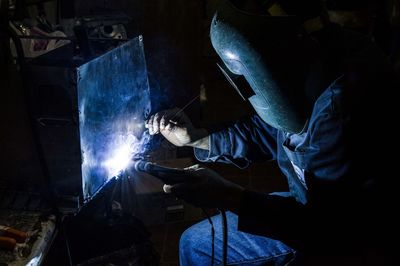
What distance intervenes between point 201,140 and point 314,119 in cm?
103

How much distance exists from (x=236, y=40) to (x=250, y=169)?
10.2ft

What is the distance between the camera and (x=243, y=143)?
2.58 meters

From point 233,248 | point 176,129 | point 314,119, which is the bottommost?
point 233,248

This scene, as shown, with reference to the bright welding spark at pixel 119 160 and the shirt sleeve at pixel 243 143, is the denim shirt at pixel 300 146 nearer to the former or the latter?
the shirt sleeve at pixel 243 143

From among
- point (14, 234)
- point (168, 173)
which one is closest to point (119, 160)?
point (168, 173)

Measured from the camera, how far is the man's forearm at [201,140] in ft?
8.48

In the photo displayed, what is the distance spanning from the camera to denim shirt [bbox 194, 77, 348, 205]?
63.9 inches

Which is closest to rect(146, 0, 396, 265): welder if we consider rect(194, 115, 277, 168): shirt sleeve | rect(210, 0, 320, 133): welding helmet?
rect(210, 0, 320, 133): welding helmet

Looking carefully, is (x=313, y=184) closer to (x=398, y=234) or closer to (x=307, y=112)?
(x=307, y=112)

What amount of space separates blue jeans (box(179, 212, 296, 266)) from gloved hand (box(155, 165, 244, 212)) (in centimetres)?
56

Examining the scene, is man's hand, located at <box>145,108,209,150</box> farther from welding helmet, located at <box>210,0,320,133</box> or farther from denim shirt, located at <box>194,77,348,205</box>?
welding helmet, located at <box>210,0,320,133</box>

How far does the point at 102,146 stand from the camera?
6.70ft

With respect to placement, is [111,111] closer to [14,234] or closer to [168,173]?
[168,173]

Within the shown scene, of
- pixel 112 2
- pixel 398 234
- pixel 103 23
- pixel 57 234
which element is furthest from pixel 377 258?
pixel 112 2
